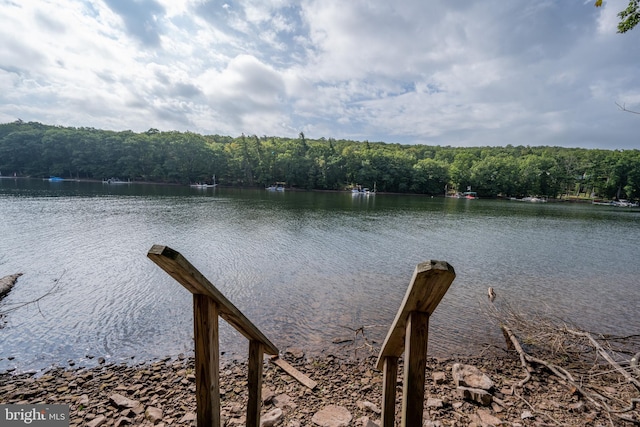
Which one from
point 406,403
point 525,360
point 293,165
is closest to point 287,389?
point 406,403

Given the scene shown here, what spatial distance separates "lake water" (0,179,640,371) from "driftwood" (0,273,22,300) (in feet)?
0.86

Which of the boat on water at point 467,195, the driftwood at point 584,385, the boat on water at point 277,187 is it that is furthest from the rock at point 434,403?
the boat on water at point 467,195

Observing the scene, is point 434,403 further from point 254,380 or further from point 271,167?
point 271,167

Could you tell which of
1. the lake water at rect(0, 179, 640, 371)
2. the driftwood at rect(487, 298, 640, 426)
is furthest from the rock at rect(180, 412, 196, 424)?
the driftwood at rect(487, 298, 640, 426)

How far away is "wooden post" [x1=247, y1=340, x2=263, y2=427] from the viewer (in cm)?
272

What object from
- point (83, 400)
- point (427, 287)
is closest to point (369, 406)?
point (427, 287)

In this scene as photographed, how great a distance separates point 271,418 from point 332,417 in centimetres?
100

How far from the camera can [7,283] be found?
11.1 meters

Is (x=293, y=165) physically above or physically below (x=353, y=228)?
above

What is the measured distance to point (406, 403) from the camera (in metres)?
1.67

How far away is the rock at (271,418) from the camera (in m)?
4.45

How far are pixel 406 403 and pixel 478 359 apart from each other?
22.4ft

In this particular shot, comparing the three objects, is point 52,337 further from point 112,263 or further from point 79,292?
point 112,263

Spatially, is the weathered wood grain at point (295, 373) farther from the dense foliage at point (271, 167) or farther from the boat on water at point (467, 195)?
the boat on water at point (467, 195)
